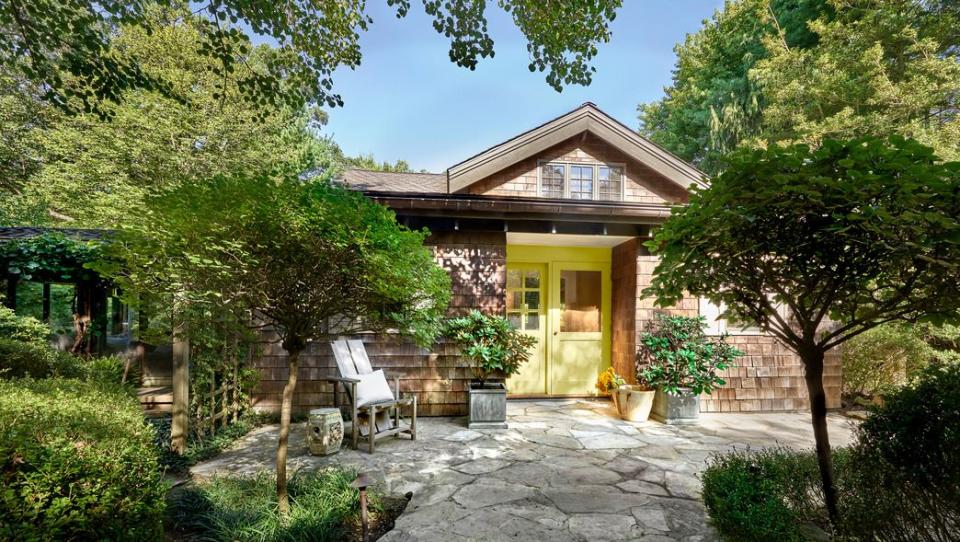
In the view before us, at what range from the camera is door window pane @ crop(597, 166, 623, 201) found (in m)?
7.26

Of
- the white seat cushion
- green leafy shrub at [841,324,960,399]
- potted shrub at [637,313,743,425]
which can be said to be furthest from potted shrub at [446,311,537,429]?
green leafy shrub at [841,324,960,399]

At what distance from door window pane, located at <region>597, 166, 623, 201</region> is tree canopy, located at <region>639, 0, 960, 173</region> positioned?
2.94 metres

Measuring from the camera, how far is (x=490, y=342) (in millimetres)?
5375

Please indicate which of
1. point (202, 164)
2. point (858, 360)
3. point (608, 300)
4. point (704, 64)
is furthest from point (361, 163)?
point (858, 360)

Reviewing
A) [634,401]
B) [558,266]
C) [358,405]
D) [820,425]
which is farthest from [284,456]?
[558,266]

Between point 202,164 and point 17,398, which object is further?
point 202,164

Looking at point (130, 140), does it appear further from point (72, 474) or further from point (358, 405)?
point (72, 474)

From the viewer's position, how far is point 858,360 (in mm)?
6863

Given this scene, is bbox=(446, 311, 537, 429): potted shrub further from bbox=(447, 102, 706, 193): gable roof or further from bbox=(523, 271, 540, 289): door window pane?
bbox=(447, 102, 706, 193): gable roof

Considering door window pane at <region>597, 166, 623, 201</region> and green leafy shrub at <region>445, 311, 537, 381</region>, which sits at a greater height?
door window pane at <region>597, 166, 623, 201</region>

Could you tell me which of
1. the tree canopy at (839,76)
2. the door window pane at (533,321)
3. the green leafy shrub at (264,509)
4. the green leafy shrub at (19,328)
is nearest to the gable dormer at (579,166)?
the door window pane at (533,321)

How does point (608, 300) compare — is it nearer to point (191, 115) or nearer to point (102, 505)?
point (102, 505)

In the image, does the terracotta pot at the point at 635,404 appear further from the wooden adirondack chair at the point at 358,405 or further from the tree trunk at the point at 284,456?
the tree trunk at the point at 284,456

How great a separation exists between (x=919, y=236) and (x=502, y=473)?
324 centimetres
